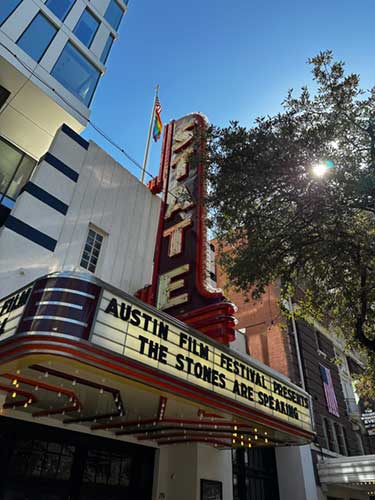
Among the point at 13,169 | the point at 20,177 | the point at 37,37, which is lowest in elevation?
the point at 20,177

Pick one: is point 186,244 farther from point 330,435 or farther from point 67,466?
point 330,435

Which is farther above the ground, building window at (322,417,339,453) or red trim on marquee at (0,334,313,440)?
building window at (322,417,339,453)

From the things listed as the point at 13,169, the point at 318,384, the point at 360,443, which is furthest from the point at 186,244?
the point at 360,443

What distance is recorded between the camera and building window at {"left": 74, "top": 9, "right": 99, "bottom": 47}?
47.2 feet

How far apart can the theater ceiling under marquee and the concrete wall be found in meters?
2.79

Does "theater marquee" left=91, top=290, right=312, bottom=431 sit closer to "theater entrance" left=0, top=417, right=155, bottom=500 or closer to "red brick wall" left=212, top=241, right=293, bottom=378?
"theater entrance" left=0, top=417, right=155, bottom=500

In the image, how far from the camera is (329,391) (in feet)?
61.5

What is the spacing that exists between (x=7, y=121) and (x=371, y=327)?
14.9 m

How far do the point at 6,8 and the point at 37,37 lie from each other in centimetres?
120

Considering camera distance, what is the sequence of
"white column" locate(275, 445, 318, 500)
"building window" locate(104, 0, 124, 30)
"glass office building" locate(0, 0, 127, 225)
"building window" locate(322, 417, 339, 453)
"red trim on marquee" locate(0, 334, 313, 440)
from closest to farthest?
"red trim on marquee" locate(0, 334, 313, 440)
"glass office building" locate(0, 0, 127, 225)
"white column" locate(275, 445, 318, 500)
"building window" locate(104, 0, 124, 30)
"building window" locate(322, 417, 339, 453)

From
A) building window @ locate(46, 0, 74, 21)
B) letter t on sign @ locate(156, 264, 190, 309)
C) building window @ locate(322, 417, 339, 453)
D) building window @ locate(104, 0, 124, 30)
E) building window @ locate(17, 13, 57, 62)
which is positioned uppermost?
building window @ locate(104, 0, 124, 30)

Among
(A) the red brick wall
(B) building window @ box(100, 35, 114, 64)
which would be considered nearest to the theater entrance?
(A) the red brick wall

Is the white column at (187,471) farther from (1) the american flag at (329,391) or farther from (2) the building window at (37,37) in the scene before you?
(2) the building window at (37,37)

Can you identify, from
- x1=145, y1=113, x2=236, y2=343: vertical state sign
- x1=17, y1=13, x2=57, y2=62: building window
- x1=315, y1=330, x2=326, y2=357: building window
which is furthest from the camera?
x1=315, y1=330, x2=326, y2=357: building window
